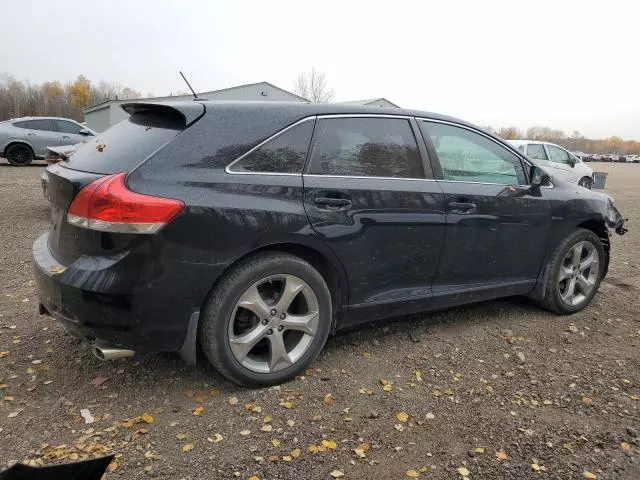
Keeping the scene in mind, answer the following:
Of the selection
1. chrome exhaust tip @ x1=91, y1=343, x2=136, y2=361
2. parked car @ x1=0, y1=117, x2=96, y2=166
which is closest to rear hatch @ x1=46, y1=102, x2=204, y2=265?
chrome exhaust tip @ x1=91, y1=343, x2=136, y2=361

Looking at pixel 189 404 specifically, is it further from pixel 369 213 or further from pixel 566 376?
pixel 566 376

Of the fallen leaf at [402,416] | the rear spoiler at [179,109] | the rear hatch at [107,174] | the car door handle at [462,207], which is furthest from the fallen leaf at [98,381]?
the car door handle at [462,207]

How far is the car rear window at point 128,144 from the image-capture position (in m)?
2.77

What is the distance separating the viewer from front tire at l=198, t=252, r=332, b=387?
2834 mm

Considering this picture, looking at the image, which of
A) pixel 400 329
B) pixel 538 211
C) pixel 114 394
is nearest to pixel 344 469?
pixel 114 394

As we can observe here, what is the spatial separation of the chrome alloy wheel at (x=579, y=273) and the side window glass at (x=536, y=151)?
10751 mm

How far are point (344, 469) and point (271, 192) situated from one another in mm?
1456

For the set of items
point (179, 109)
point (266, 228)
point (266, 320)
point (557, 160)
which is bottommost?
point (266, 320)

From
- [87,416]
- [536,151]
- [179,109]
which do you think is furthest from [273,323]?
[536,151]

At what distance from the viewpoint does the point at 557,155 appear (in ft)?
51.8

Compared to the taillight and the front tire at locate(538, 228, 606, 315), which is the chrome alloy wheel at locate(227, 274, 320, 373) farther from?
the front tire at locate(538, 228, 606, 315)

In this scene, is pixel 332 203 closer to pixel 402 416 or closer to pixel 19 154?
pixel 402 416

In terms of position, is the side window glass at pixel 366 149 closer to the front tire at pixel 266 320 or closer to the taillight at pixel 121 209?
the front tire at pixel 266 320

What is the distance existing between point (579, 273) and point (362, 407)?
2672 millimetres
